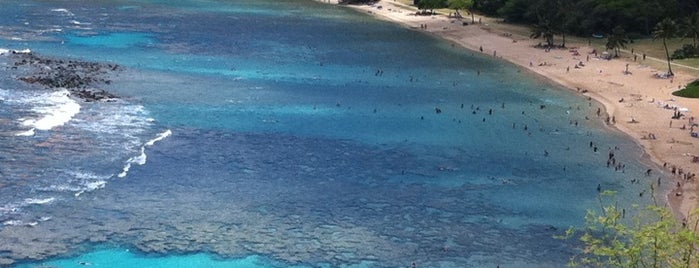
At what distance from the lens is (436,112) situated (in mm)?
72000

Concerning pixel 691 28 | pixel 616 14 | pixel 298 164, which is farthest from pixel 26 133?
pixel 616 14

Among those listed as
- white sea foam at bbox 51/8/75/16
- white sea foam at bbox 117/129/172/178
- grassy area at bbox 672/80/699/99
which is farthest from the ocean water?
white sea foam at bbox 51/8/75/16

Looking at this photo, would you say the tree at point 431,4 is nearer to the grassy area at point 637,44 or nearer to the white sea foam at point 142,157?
the grassy area at point 637,44

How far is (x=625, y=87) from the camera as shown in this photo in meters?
82.9

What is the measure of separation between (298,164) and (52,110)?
2241 centimetres

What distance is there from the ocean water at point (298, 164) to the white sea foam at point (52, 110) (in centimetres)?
29

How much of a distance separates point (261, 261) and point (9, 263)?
35.2ft

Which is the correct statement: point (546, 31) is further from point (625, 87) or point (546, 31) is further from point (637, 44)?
point (625, 87)

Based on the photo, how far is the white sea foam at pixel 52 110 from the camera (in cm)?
6133

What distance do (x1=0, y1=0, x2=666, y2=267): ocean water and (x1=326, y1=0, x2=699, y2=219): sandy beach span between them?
6.60ft

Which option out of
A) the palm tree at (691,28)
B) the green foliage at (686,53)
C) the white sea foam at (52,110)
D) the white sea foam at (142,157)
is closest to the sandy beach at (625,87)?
the green foliage at (686,53)

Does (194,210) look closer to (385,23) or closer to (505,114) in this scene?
(505,114)

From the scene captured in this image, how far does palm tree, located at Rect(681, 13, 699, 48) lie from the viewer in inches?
3809

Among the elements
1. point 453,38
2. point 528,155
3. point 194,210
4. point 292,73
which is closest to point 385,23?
point 453,38
